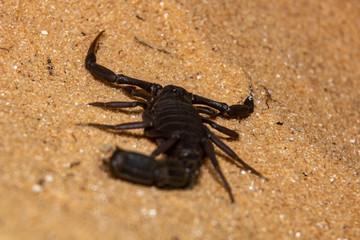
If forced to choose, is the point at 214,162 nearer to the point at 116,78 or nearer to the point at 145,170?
the point at 145,170

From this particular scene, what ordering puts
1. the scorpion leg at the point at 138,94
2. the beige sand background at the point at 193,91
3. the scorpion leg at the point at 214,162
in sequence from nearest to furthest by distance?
the beige sand background at the point at 193,91
the scorpion leg at the point at 214,162
the scorpion leg at the point at 138,94

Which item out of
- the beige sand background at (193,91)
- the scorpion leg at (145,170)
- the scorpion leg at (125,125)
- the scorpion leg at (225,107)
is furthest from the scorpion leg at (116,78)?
the scorpion leg at (145,170)

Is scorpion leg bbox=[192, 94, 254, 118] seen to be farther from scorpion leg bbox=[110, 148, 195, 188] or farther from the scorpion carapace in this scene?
scorpion leg bbox=[110, 148, 195, 188]

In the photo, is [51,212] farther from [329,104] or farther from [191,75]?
[329,104]

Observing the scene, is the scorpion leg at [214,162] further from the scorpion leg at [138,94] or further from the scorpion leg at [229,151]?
the scorpion leg at [138,94]

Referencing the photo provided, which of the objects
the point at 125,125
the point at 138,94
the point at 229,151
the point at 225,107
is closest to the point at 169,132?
the point at 125,125

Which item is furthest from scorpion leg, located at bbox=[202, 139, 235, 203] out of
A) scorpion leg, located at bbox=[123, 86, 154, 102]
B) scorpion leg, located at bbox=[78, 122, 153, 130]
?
scorpion leg, located at bbox=[123, 86, 154, 102]
